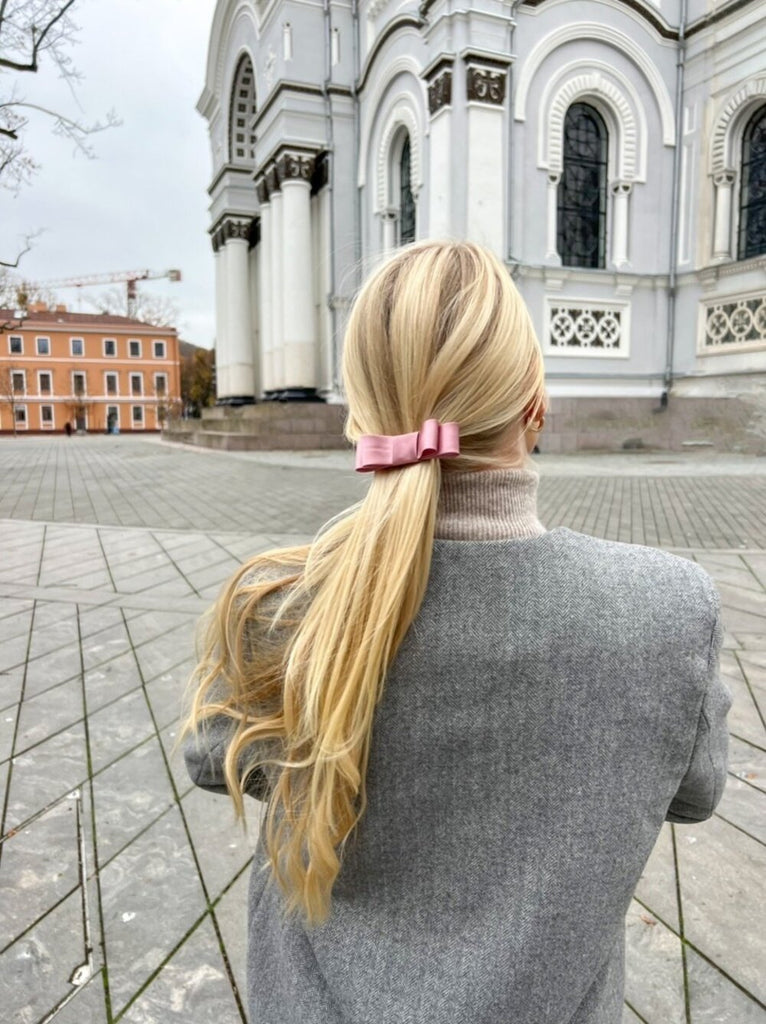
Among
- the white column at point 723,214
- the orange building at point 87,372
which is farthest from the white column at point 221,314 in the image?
the orange building at point 87,372

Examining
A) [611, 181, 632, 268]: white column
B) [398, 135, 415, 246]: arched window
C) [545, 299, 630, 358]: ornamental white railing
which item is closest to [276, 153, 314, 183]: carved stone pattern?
[398, 135, 415, 246]: arched window

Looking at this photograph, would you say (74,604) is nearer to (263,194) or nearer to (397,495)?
(397,495)

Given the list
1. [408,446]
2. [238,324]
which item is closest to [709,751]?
[408,446]

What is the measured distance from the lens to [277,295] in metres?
20.6

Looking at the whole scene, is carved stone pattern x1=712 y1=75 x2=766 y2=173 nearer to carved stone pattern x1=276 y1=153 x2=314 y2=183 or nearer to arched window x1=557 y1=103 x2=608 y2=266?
arched window x1=557 y1=103 x2=608 y2=266

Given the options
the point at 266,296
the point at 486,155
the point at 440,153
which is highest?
the point at 440,153

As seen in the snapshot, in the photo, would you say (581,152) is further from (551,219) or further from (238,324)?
(238,324)

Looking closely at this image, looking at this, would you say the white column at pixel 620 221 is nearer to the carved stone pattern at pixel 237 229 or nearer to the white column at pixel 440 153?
the white column at pixel 440 153

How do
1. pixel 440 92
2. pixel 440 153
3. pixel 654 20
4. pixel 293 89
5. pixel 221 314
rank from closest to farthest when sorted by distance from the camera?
pixel 440 92
pixel 440 153
pixel 654 20
pixel 293 89
pixel 221 314

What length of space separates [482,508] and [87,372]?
77.2 metres

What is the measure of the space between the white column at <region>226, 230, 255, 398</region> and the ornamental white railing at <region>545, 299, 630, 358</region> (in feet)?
40.2

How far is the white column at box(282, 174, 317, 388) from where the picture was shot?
1916 cm

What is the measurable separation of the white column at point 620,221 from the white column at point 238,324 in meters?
13.0

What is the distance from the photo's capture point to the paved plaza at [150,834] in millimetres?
1739
